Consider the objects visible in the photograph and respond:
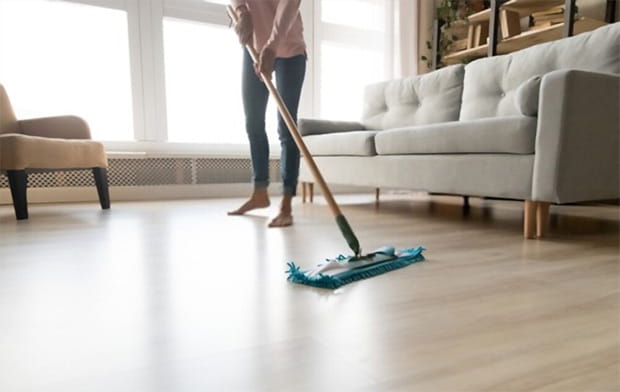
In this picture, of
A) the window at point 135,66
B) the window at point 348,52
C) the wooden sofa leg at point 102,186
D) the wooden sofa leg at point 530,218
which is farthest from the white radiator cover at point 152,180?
the wooden sofa leg at point 530,218

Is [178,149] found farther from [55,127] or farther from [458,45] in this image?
[458,45]

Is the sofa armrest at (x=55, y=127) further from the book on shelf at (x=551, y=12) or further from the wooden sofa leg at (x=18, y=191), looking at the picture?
the book on shelf at (x=551, y=12)

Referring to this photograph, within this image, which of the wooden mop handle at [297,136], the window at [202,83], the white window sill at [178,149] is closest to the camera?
the wooden mop handle at [297,136]

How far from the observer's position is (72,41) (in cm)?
273

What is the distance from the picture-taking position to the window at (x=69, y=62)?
8.50ft

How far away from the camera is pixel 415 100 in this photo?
2.62 m

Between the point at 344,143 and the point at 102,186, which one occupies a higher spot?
the point at 344,143

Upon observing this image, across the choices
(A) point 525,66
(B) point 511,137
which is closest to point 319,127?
(A) point 525,66

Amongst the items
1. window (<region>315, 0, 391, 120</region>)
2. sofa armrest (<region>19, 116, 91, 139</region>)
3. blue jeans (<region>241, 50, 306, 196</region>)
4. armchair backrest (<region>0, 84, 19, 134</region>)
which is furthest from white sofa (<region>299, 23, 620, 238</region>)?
armchair backrest (<region>0, 84, 19, 134</region>)

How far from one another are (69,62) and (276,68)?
183 cm

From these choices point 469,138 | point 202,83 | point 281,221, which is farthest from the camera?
point 202,83

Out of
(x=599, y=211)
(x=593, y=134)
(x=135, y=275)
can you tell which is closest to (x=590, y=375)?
(x=135, y=275)

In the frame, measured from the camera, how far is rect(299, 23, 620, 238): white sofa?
4.14 ft

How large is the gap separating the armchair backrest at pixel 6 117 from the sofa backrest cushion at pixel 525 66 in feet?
8.32
